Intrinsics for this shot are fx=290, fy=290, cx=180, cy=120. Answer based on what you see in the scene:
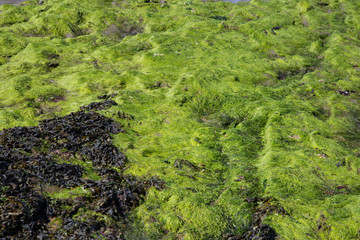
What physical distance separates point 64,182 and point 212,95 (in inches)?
278

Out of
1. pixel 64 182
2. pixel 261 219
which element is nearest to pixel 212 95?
pixel 261 219

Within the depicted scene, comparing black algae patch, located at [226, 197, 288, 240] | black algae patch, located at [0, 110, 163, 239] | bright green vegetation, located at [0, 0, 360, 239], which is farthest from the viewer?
bright green vegetation, located at [0, 0, 360, 239]

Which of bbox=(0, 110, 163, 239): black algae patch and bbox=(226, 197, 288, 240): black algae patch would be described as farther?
bbox=(226, 197, 288, 240): black algae patch

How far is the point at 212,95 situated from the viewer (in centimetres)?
1219

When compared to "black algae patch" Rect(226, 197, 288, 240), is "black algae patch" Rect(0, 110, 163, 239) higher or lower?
higher

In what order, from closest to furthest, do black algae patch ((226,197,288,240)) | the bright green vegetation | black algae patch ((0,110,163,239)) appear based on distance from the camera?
black algae patch ((0,110,163,239)) < black algae patch ((226,197,288,240)) < the bright green vegetation

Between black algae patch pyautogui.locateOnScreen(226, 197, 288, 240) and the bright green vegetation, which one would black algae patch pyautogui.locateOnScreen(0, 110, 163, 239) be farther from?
black algae patch pyautogui.locateOnScreen(226, 197, 288, 240)

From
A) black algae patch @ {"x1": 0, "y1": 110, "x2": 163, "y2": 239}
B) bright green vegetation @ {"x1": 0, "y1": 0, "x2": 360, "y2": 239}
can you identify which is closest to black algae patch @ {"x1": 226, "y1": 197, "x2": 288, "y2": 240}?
bright green vegetation @ {"x1": 0, "y1": 0, "x2": 360, "y2": 239}

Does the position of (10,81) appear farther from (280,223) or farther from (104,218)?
(280,223)

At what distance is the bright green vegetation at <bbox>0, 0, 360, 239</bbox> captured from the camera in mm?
7023

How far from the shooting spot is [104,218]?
20.7ft

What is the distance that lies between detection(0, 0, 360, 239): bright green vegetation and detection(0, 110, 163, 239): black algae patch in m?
0.55

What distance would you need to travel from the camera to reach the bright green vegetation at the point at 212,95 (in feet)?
23.0

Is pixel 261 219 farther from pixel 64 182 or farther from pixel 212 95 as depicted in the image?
pixel 212 95
